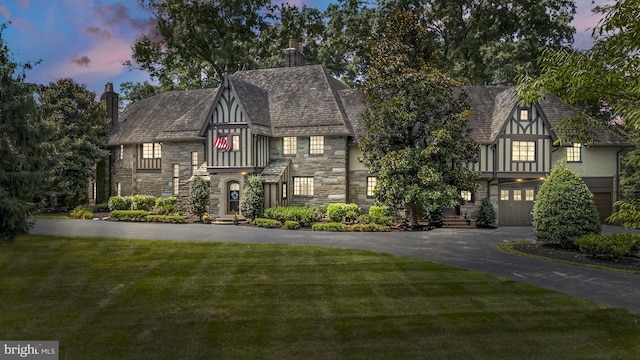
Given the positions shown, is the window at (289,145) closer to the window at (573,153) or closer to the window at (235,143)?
the window at (235,143)

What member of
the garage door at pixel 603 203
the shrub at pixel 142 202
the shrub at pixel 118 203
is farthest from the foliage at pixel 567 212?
the shrub at pixel 118 203

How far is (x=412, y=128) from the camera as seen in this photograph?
23438 millimetres

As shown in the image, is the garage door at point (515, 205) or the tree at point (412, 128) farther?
the garage door at point (515, 205)

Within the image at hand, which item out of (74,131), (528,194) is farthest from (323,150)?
(74,131)

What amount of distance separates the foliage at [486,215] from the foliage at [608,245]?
971 cm

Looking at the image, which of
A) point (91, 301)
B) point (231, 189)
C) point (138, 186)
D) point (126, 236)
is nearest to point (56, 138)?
point (138, 186)

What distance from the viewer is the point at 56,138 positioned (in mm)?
30344

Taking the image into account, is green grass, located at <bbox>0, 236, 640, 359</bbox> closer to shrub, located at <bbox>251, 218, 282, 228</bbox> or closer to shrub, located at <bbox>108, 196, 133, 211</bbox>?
Answer: shrub, located at <bbox>251, 218, 282, 228</bbox>

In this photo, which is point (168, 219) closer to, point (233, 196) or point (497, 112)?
point (233, 196)

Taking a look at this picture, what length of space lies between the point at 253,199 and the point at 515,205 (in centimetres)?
1701

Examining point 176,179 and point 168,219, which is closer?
point 168,219

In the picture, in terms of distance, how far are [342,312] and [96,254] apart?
1046 cm

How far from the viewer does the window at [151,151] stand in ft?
104

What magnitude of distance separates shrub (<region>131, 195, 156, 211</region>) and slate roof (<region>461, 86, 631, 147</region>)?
75.9 feet
